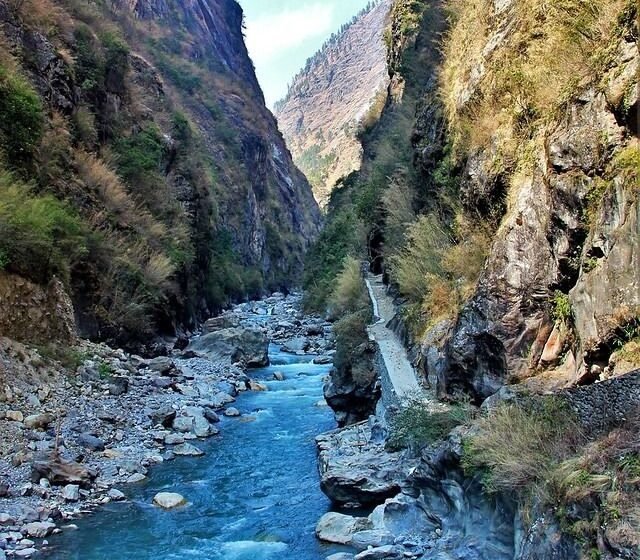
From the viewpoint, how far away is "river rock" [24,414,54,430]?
40.0ft

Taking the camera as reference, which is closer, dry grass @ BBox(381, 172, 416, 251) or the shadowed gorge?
the shadowed gorge

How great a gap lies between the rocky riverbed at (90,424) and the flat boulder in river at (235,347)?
1.83 feet

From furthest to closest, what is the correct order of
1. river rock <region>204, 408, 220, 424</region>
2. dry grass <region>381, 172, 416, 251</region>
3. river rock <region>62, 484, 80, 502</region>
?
dry grass <region>381, 172, 416, 251</region> → river rock <region>204, 408, 220, 424</region> → river rock <region>62, 484, 80, 502</region>

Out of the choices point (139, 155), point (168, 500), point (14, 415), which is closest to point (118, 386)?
point (14, 415)

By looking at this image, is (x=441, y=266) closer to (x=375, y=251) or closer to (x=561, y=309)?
(x=561, y=309)

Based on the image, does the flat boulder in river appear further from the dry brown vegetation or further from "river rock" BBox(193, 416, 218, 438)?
the dry brown vegetation

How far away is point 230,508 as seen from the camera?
35.6ft

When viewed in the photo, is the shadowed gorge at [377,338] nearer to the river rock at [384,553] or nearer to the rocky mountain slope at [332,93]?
the river rock at [384,553]

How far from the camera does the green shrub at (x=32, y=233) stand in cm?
1466

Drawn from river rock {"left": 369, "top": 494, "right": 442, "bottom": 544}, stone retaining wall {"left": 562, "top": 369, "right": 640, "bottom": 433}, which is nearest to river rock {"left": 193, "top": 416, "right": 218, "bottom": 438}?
river rock {"left": 369, "top": 494, "right": 442, "bottom": 544}

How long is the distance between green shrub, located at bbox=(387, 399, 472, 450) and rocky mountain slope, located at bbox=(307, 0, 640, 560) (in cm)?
5

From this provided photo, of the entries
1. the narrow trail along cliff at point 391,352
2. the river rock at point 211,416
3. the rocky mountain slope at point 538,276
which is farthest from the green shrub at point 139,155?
the rocky mountain slope at point 538,276

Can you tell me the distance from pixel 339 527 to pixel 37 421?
6765 millimetres

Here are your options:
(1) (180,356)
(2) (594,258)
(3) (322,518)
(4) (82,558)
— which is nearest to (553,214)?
(2) (594,258)
